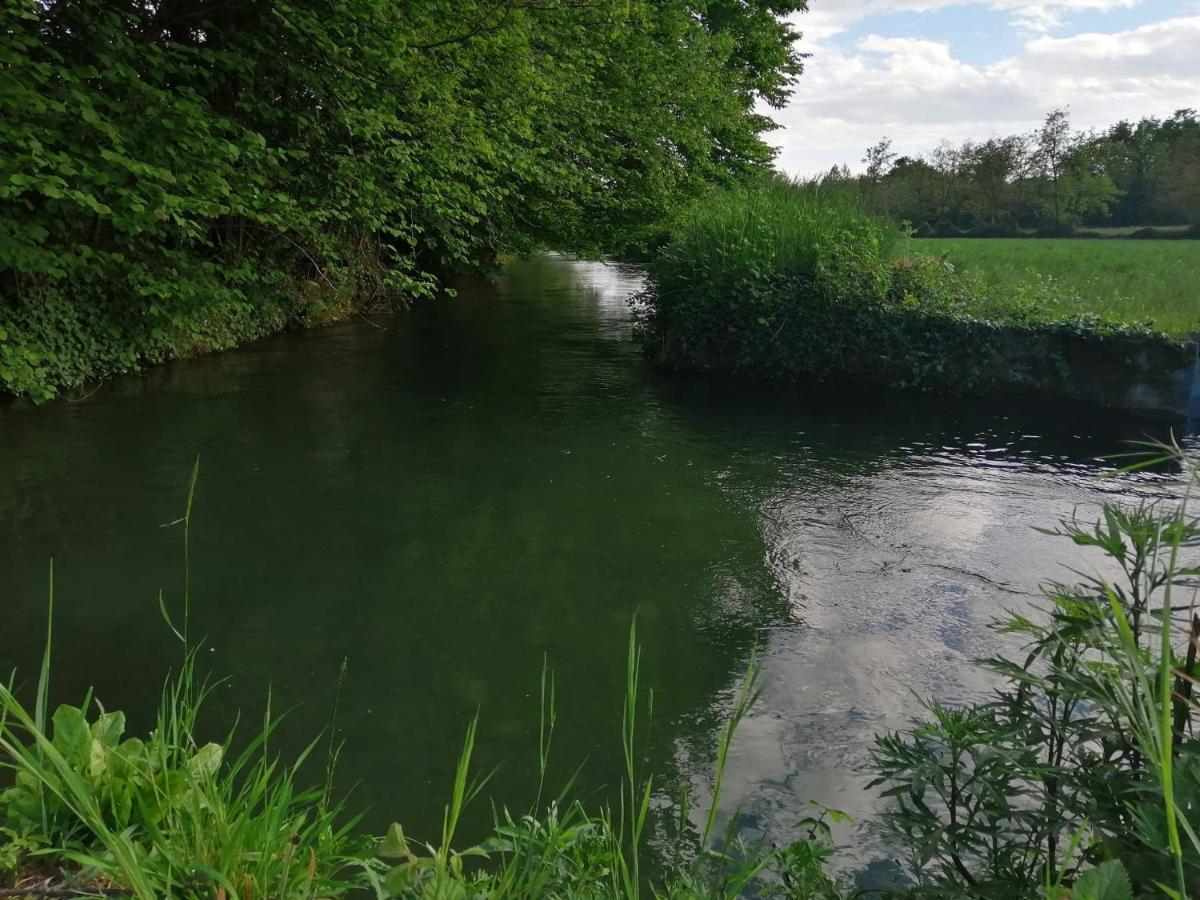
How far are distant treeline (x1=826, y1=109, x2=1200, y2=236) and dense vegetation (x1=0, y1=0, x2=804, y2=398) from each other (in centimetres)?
2456

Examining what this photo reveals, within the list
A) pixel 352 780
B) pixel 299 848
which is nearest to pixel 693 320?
pixel 352 780

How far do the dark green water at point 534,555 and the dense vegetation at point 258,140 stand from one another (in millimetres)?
1376

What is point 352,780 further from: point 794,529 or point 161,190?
point 161,190

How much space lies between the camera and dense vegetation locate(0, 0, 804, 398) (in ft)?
27.9

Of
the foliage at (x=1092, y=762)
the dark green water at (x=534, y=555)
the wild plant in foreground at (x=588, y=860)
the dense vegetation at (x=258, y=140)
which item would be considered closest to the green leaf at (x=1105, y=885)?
the foliage at (x=1092, y=762)

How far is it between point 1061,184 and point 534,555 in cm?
4169

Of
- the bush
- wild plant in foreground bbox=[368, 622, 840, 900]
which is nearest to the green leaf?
wild plant in foreground bbox=[368, 622, 840, 900]

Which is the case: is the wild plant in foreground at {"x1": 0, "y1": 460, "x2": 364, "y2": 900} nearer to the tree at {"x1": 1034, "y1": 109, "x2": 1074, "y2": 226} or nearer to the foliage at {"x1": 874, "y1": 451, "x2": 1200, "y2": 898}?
the foliage at {"x1": 874, "y1": 451, "x2": 1200, "y2": 898}

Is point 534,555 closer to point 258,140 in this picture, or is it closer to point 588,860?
point 588,860

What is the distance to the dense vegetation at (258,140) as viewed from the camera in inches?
334

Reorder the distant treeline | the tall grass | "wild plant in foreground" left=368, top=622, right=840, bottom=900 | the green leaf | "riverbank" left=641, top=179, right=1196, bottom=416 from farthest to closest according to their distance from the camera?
the distant treeline → the tall grass → "riverbank" left=641, top=179, right=1196, bottom=416 → "wild plant in foreground" left=368, top=622, right=840, bottom=900 → the green leaf

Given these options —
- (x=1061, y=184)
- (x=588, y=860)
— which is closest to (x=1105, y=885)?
(x=588, y=860)

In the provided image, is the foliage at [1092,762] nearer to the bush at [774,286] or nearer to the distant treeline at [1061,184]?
the bush at [774,286]

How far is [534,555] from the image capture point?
21.2 feet
